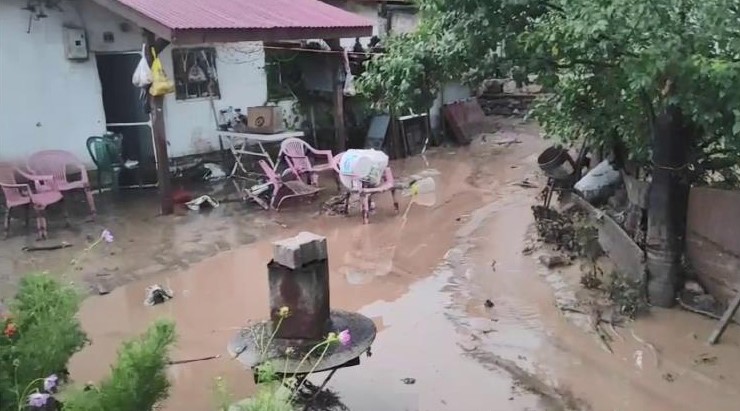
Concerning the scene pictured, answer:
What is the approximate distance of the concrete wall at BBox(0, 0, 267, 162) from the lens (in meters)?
10.8

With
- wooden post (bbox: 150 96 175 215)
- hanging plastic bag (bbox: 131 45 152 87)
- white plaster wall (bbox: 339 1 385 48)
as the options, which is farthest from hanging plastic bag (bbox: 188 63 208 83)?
white plaster wall (bbox: 339 1 385 48)

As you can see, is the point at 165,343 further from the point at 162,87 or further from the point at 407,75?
the point at 162,87

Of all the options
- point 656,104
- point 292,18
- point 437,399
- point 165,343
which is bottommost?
point 437,399

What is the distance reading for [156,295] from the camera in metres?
7.47

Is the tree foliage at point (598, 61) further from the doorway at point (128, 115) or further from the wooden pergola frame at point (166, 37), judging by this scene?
the doorway at point (128, 115)

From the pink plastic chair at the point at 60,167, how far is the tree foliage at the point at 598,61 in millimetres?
5549

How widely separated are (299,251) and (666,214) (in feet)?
12.6

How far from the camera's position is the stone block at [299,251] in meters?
4.55

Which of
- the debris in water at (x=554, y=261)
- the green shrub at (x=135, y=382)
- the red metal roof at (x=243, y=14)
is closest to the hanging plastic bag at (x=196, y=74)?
the red metal roof at (x=243, y=14)

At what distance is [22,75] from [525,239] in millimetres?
7743

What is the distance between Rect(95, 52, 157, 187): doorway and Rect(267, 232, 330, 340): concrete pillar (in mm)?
8059

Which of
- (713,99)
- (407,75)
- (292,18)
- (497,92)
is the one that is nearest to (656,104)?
(713,99)

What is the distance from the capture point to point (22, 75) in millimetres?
10891

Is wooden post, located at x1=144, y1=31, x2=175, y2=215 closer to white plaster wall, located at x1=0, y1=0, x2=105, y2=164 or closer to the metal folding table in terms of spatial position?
white plaster wall, located at x1=0, y1=0, x2=105, y2=164
